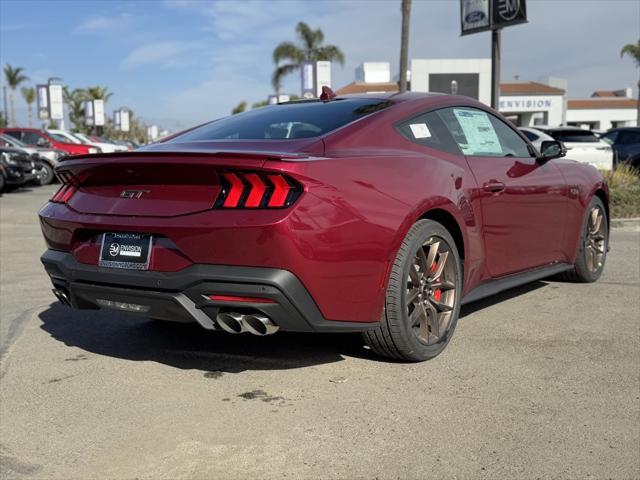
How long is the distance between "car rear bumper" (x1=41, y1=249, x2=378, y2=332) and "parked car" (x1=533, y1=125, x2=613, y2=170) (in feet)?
40.3

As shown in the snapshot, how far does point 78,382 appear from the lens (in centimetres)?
365

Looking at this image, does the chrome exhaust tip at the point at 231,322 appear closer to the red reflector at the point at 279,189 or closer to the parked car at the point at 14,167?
the red reflector at the point at 279,189

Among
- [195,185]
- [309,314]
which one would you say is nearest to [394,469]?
[309,314]

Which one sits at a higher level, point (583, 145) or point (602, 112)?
point (602, 112)

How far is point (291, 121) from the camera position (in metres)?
4.11

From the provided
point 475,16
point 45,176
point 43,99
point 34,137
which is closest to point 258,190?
point 475,16

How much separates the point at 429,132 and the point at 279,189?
1394 mm

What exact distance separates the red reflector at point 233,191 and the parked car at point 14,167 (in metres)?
14.9

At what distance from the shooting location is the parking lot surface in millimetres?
2729

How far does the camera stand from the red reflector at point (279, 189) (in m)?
3.12

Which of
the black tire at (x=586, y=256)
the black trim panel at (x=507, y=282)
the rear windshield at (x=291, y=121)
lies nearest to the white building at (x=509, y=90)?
the black tire at (x=586, y=256)

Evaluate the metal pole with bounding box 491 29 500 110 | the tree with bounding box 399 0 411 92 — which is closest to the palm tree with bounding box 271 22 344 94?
the tree with bounding box 399 0 411 92

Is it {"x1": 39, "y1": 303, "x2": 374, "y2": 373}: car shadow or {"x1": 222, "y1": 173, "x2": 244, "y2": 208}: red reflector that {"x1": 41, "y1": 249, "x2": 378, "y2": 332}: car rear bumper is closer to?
{"x1": 222, "y1": 173, "x2": 244, "y2": 208}: red reflector

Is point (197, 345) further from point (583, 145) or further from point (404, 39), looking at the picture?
point (404, 39)
